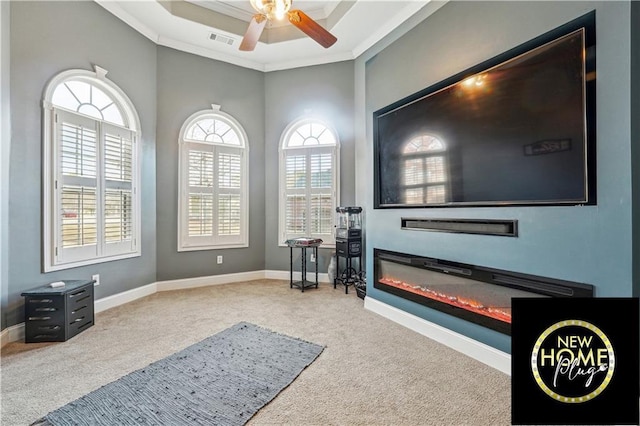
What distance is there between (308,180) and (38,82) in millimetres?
3227

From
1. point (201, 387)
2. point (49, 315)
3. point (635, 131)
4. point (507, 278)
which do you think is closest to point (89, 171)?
point (49, 315)

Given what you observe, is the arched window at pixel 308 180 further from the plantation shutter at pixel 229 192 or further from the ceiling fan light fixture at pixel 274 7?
the ceiling fan light fixture at pixel 274 7

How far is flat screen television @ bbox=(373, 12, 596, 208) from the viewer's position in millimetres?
1734

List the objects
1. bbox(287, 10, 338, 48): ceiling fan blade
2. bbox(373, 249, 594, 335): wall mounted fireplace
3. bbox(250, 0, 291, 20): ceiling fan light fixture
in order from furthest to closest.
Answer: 1. bbox(287, 10, 338, 48): ceiling fan blade
2. bbox(250, 0, 291, 20): ceiling fan light fixture
3. bbox(373, 249, 594, 335): wall mounted fireplace

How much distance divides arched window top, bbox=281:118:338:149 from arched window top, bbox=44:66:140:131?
2130 millimetres

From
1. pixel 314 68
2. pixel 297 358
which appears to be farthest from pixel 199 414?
pixel 314 68

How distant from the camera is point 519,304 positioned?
1209 mm

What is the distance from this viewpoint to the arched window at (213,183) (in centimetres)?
435

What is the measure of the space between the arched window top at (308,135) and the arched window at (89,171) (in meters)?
2.14

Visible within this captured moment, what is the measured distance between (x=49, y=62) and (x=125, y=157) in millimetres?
1143

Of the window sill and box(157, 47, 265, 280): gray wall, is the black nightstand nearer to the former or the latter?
the window sill

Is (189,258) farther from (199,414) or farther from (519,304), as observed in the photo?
(519,304)

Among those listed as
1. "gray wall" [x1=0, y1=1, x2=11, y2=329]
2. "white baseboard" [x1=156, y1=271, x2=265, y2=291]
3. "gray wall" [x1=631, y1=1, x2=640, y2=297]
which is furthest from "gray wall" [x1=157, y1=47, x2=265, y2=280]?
"gray wall" [x1=631, y1=1, x2=640, y2=297]

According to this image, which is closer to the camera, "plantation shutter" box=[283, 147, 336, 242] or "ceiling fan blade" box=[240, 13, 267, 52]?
"ceiling fan blade" box=[240, 13, 267, 52]
